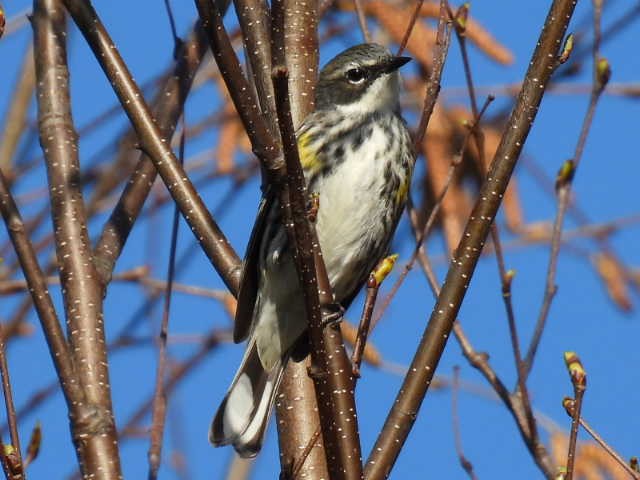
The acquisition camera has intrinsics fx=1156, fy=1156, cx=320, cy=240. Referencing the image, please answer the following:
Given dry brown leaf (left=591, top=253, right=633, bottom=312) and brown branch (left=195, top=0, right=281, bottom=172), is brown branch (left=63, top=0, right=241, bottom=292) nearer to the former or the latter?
brown branch (left=195, top=0, right=281, bottom=172)

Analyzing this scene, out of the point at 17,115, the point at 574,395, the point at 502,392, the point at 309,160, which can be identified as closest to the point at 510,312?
the point at 502,392

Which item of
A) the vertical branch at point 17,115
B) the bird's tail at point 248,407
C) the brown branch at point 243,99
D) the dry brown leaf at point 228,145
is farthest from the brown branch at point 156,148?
the vertical branch at point 17,115

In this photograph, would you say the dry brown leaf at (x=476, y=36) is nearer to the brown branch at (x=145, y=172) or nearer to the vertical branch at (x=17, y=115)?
the brown branch at (x=145, y=172)

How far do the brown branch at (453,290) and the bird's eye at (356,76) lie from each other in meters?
1.80

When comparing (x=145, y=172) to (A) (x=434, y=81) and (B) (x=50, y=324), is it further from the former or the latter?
(A) (x=434, y=81)

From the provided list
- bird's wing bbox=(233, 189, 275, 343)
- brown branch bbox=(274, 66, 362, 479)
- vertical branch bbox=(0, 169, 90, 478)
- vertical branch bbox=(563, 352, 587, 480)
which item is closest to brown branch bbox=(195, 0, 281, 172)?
brown branch bbox=(274, 66, 362, 479)

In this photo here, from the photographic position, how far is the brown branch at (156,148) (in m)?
3.27

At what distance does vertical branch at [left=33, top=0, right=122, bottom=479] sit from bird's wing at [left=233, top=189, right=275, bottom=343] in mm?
539

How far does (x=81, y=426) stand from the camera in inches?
114

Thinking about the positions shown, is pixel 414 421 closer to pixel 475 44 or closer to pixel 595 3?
pixel 595 3

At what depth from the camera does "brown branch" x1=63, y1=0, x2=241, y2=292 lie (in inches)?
129

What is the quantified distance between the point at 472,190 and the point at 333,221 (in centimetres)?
88

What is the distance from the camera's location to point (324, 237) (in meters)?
4.02

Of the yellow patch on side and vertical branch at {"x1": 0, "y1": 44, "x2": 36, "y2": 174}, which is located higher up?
vertical branch at {"x1": 0, "y1": 44, "x2": 36, "y2": 174}
